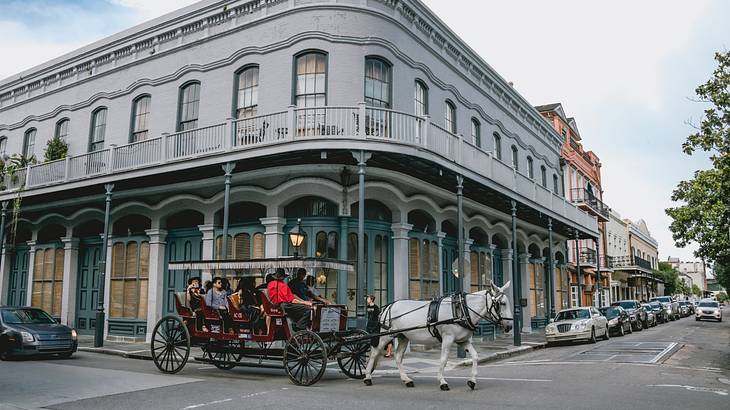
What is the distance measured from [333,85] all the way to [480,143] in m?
8.27

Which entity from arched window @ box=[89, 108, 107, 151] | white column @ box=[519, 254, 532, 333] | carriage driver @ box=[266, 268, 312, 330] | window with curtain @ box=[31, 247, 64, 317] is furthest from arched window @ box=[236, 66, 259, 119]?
white column @ box=[519, 254, 532, 333]

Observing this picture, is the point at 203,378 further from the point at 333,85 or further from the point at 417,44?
the point at 417,44

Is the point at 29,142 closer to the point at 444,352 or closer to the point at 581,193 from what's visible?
the point at 444,352

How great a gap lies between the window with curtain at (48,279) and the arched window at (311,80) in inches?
472

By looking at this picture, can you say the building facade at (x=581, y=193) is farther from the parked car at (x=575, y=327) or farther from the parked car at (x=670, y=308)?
the parked car at (x=575, y=327)

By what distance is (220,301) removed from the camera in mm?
11117

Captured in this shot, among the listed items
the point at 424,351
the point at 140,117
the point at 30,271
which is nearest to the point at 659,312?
the point at 424,351

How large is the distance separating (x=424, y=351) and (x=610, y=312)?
38.2 feet

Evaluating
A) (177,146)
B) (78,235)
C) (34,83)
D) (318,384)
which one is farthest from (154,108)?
(318,384)

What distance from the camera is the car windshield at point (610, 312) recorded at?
24250 millimetres

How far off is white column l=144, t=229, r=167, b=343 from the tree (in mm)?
17078

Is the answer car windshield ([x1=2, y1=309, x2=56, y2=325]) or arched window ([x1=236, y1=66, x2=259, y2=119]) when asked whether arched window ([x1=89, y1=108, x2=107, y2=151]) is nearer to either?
arched window ([x1=236, y1=66, x2=259, y2=119])

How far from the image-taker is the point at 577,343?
814 inches

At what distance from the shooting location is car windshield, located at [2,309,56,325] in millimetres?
14422
